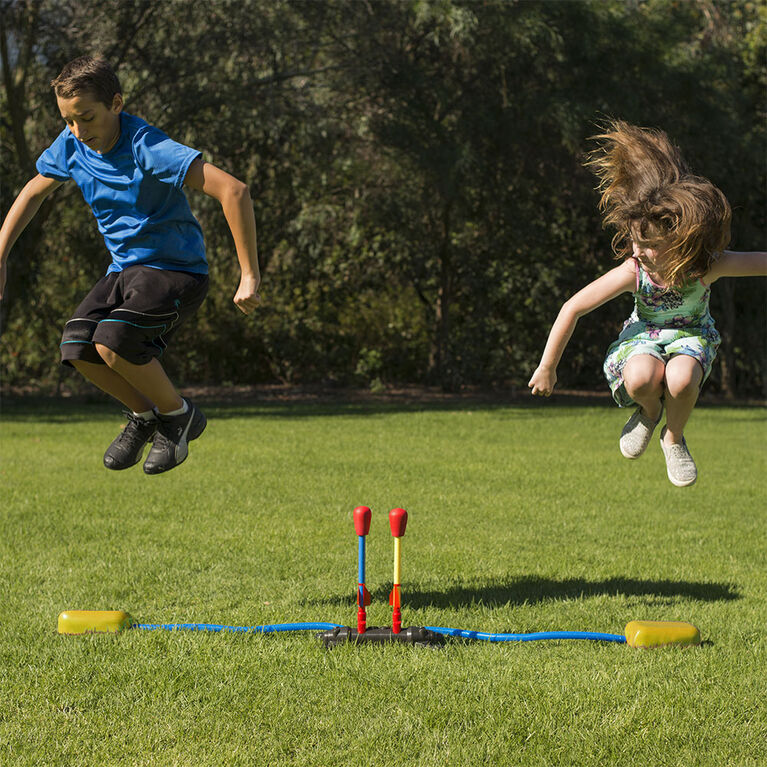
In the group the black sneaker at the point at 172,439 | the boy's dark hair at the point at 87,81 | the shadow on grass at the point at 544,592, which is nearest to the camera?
the boy's dark hair at the point at 87,81

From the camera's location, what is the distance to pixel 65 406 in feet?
58.7

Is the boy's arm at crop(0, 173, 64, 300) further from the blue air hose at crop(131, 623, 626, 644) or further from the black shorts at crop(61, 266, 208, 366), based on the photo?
the blue air hose at crop(131, 623, 626, 644)

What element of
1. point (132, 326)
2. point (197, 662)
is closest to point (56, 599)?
point (197, 662)

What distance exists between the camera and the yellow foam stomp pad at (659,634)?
18.0 ft

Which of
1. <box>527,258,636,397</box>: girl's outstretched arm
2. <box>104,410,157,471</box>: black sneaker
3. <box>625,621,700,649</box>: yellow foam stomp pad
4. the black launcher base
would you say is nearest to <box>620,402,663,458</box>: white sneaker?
<box>527,258,636,397</box>: girl's outstretched arm

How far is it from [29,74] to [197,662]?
13.7 metres

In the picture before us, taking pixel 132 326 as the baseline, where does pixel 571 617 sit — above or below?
below

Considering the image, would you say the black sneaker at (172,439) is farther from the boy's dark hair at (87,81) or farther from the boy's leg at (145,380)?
the boy's dark hair at (87,81)

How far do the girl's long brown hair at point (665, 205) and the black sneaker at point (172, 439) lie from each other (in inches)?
89.6

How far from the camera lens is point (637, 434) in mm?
5004

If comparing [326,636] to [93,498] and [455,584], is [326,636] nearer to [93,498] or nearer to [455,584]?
[455,584]

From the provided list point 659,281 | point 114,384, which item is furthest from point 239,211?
point 659,281

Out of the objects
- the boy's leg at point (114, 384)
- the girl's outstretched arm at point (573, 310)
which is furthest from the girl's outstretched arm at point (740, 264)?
the boy's leg at point (114, 384)

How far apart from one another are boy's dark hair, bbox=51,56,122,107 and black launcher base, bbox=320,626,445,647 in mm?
2882
